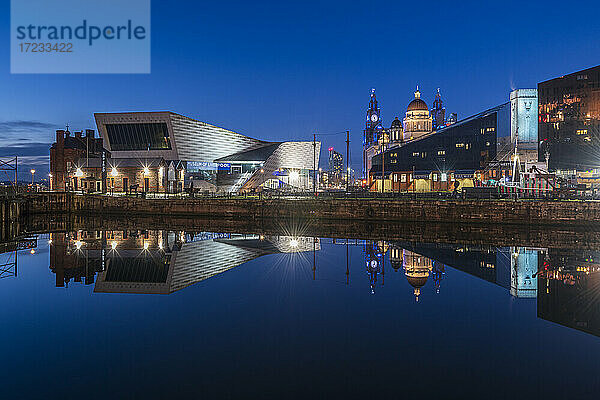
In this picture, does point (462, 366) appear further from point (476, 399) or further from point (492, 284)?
point (492, 284)

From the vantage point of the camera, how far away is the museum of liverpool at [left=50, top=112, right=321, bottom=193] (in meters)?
71.2

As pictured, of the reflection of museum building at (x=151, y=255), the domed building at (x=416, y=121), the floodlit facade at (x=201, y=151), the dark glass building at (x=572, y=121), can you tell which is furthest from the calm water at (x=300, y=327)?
the domed building at (x=416, y=121)

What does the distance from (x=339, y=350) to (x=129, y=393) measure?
179 inches

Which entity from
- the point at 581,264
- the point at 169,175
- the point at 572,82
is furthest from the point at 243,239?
the point at 572,82

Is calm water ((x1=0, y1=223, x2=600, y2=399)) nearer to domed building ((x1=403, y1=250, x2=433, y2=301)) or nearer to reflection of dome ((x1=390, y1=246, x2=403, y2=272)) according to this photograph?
domed building ((x1=403, y1=250, x2=433, y2=301))

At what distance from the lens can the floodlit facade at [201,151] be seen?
73.4 metres

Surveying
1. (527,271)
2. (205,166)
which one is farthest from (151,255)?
(205,166)

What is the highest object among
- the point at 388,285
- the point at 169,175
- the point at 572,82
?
the point at 572,82

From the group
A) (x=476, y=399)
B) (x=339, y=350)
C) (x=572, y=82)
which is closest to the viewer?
(x=476, y=399)

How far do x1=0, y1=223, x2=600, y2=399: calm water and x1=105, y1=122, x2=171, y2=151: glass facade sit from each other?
53419 mm

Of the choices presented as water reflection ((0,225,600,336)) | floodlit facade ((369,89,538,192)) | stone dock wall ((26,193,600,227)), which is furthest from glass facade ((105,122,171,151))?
water reflection ((0,225,600,336))

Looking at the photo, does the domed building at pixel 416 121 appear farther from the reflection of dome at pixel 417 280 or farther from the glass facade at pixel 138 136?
the reflection of dome at pixel 417 280

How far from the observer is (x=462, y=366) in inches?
349

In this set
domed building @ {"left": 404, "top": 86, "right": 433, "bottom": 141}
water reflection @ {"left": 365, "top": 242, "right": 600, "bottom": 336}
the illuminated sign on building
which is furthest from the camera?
domed building @ {"left": 404, "top": 86, "right": 433, "bottom": 141}
